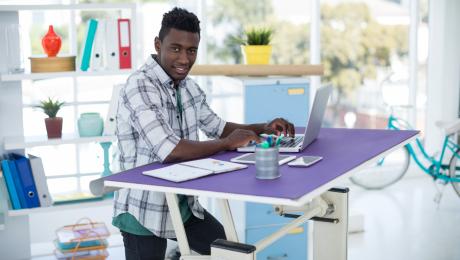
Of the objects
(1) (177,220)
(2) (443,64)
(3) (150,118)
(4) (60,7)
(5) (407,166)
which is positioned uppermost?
(4) (60,7)

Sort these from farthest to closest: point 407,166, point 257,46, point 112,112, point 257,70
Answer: point 407,166
point 257,46
point 257,70
point 112,112

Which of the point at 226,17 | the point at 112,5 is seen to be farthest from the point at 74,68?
the point at 226,17

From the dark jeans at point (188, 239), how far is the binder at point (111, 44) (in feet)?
4.89

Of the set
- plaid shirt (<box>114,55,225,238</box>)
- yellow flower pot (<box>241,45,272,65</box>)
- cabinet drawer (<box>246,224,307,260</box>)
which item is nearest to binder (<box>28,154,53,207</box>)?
cabinet drawer (<box>246,224,307,260</box>)

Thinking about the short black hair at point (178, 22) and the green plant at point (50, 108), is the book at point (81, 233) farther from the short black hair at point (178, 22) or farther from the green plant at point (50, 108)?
the short black hair at point (178, 22)

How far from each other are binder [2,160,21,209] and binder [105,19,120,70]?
0.81 m

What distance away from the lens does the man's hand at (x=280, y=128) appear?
9.97 ft

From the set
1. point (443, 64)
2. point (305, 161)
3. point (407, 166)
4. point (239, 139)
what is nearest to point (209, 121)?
point (239, 139)

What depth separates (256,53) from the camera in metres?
4.32

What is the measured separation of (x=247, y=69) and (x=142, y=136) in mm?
1712

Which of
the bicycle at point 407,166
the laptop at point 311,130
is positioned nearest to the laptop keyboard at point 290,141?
the laptop at point 311,130

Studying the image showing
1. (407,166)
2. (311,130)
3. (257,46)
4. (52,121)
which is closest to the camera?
(311,130)

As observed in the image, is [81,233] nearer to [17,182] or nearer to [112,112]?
[17,182]

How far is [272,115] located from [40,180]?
1.39m
